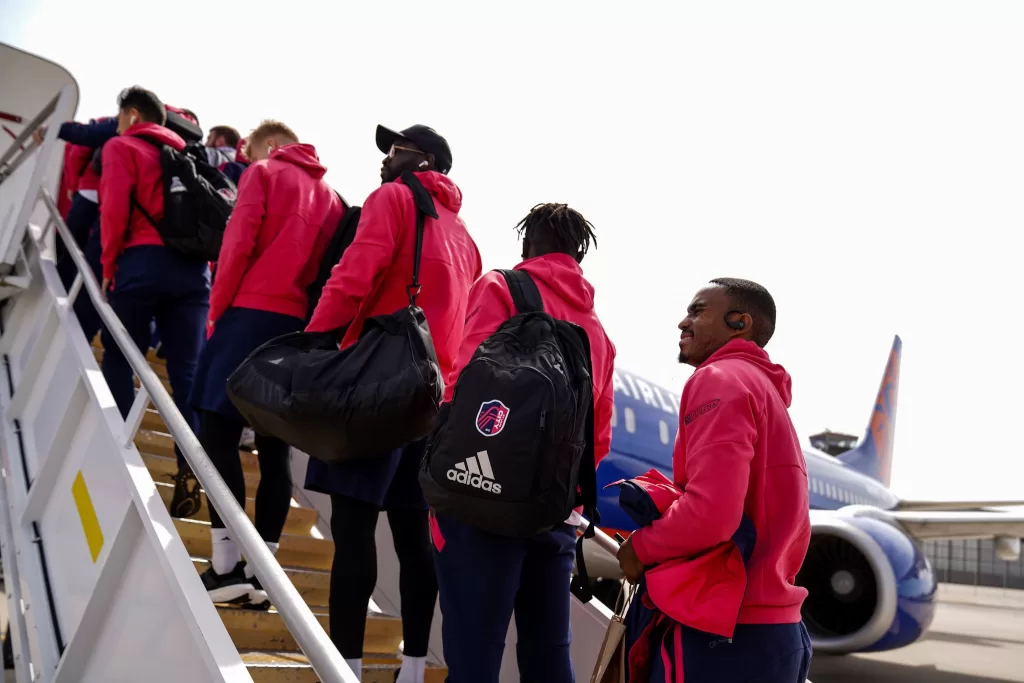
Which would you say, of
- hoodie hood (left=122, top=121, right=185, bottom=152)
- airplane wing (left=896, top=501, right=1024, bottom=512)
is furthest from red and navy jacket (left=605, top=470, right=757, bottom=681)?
airplane wing (left=896, top=501, right=1024, bottom=512)

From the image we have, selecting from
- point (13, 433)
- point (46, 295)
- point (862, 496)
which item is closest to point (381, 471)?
point (13, 433)

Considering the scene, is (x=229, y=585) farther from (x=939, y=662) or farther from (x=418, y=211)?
(x=939, y=662)

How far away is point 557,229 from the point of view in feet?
6.95

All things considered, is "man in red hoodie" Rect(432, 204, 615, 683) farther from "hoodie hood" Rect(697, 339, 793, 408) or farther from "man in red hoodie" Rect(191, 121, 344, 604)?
"man in red hoodie" Rect(191, 121, 344, 604)

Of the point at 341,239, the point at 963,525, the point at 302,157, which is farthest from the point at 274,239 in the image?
the point at 963,525

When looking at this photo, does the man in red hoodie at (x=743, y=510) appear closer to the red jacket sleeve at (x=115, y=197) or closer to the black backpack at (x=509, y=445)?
the black backpack at (x=509, y=445)

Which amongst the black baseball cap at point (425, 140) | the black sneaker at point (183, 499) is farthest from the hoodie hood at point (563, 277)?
the black sneaker at point (183, 499)

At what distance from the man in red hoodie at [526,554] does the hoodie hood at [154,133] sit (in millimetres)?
2029

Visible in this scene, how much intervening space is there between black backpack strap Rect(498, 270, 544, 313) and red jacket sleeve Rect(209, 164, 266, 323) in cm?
105

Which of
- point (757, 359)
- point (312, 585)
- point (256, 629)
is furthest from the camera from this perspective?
point (312, 585)

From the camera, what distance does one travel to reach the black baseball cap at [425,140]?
258 centimetres

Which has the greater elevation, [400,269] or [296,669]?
[400,269]

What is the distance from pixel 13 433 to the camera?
11.8ft

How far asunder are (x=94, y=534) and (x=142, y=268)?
1206 mm
